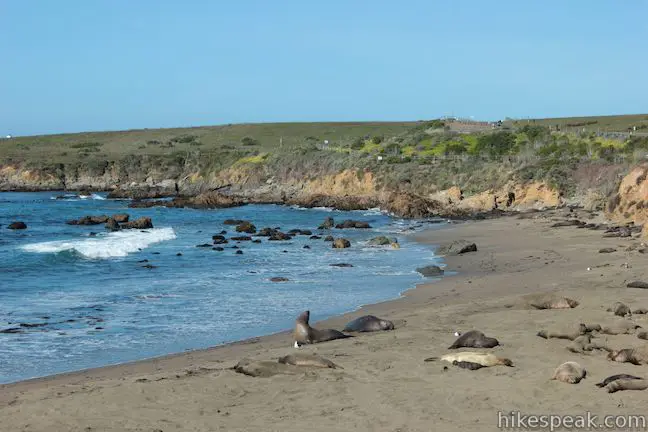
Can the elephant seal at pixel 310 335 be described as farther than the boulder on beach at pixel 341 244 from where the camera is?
No

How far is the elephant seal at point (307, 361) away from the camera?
41.3ft

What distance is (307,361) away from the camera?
12.6 metres

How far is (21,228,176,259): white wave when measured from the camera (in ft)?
113

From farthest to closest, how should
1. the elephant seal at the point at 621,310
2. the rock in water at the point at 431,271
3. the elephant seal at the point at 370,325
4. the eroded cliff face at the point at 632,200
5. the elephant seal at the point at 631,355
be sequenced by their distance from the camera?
1. the eroded cliff face at the point at 632,200
2. the rock in water at the point at 431,271
3. the elephant seal at the point at 370,325
4. the elephant seal at the point at 621,310
5. the elephant seal at the point at 631,355

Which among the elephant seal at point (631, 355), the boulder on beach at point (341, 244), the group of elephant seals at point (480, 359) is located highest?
the elephant seal at point (631, 355)

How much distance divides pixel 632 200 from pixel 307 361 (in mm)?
27329

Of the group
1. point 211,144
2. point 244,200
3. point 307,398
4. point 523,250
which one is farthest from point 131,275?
point 211,144

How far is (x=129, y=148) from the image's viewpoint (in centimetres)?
11844

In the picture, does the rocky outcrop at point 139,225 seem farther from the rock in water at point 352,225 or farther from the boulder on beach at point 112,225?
the rock in water at point 352,225

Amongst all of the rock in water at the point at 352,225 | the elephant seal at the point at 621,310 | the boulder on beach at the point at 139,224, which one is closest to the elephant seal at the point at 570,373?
the elephant seal at the point at 621,310

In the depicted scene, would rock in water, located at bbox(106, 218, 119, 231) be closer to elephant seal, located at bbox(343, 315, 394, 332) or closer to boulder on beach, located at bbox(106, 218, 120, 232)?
boulder on beach, located at bbox(106, 218, 120, 232)

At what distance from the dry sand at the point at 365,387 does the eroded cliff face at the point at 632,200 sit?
17.7 meters

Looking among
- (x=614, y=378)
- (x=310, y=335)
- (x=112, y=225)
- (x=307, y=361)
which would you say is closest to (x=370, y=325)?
(x=310, y=335)

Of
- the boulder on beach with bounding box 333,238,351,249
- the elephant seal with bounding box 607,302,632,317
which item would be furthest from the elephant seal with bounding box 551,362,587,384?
the boulder on beach with bounding box 333,238,351,249
